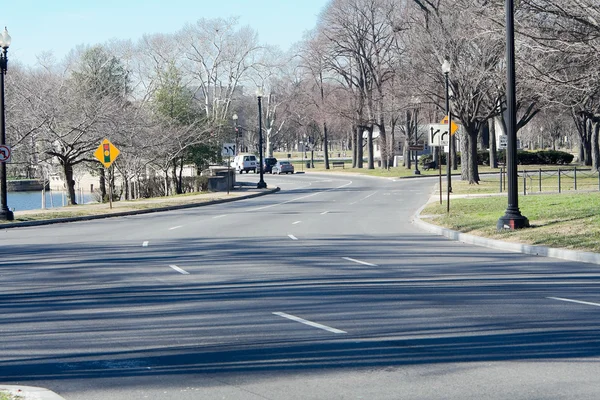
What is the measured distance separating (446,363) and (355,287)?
508cm

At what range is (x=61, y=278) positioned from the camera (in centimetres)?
1409

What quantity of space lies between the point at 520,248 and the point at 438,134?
1101cm

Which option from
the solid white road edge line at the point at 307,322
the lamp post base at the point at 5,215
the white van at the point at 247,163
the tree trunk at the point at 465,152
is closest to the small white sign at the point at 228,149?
the tree trunk at the point at 465,152

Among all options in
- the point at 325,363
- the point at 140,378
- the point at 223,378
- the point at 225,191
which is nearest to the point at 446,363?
the point at 325,363

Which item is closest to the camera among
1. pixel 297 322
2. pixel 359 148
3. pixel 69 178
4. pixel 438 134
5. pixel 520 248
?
pixel 297 322

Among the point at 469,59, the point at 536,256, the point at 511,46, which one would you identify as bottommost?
the point at 536,256

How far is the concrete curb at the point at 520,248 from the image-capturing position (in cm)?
1613

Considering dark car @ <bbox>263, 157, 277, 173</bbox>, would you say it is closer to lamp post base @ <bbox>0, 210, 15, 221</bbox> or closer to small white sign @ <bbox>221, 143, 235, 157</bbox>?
small white sign @ <bbox>221, 143, 235, 157</bbox>

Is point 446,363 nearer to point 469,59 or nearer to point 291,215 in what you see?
point 291,215

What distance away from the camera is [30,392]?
6484mm

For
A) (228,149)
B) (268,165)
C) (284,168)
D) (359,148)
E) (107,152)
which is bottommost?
(284,168)

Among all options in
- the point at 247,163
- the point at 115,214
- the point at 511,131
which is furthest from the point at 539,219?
the point at 247,163

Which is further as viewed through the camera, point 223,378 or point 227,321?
point 227,321

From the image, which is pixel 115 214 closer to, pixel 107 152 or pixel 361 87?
pixel 107 152
